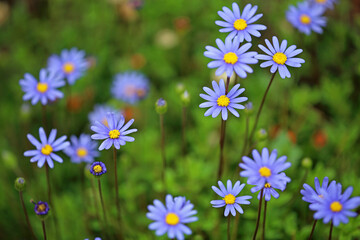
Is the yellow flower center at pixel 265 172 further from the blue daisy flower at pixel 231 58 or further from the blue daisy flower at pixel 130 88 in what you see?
the blue daisy flower at pixel 130 88

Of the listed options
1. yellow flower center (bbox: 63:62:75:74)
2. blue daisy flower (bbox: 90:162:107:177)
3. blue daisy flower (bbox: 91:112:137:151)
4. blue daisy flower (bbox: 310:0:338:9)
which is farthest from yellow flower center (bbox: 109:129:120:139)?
blue daisy flower (bbox: 310:0:338:9)

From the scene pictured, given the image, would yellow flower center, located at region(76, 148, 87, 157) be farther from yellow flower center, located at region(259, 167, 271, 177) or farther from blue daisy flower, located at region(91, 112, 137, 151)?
yellow flower center, located at region(259, 167, 271, 177)

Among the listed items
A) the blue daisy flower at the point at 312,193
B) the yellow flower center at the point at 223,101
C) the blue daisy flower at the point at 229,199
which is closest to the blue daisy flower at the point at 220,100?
the yellow flower center at the point at 223,101

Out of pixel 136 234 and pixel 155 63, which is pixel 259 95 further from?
pixel 136 234

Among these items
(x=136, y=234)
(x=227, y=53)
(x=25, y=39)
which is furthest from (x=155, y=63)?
(x=227, y=53)

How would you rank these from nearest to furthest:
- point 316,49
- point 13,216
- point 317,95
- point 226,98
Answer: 1. point 226,98
2. point 13,216
3. point 317,95
4. point 316,49

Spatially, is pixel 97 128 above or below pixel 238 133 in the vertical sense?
below

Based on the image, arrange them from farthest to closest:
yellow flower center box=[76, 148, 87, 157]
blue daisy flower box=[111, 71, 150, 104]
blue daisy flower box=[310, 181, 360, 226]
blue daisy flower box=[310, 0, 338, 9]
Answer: blue daisy flower box=[111, 71, 150, 104] → blue daisy flower box=[310, 0, 338, 9] → yellow flower center box=[76, 148, 87, 157] → blue daisy flower box=[310, 181, 360, 226]

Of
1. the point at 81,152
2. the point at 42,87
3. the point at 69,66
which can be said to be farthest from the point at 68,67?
the point at 81,152
